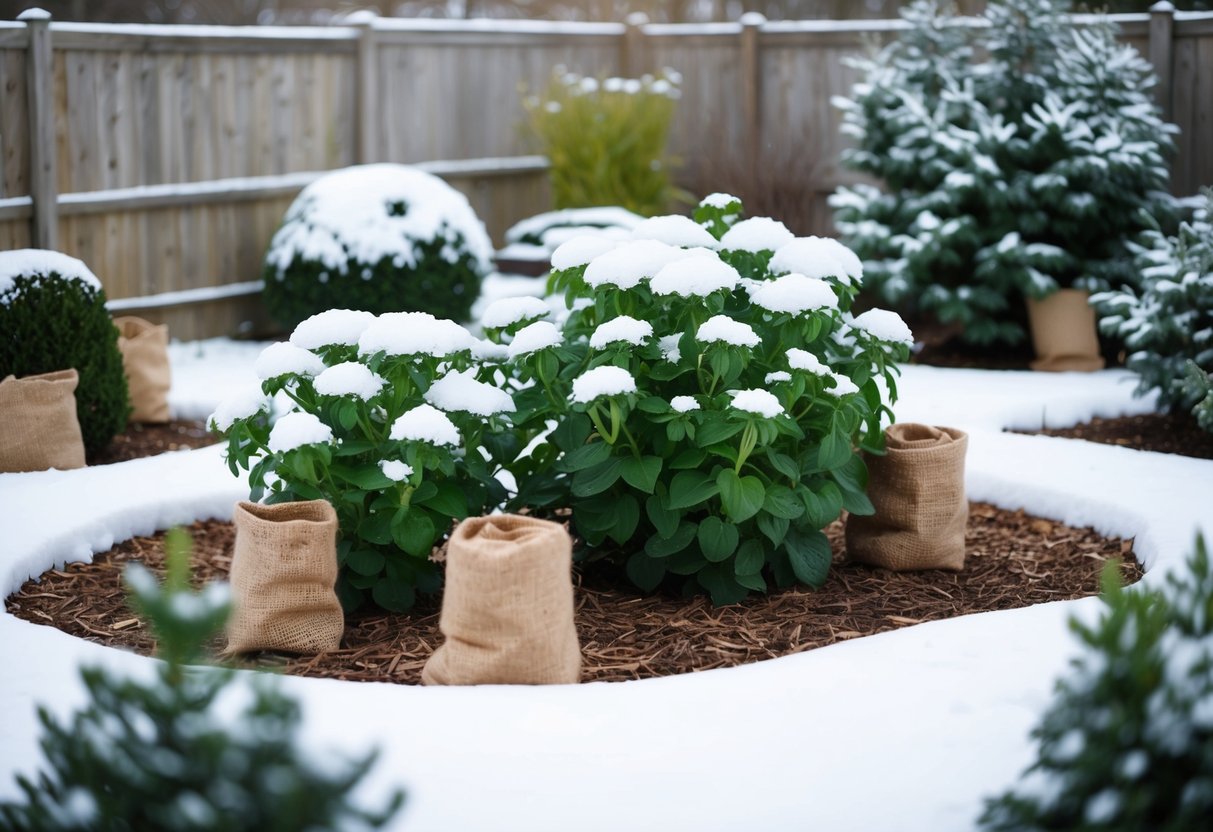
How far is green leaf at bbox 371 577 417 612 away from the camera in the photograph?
4164 mm

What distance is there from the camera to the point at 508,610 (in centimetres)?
328

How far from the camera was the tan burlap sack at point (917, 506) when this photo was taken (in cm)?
460

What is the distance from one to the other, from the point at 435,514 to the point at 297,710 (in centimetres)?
194

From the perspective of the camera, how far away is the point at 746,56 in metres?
11.7

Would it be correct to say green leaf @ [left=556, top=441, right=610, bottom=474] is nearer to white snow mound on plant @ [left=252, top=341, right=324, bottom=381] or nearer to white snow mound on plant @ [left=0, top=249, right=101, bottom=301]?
white snow mound on plant @ [left=252, top=341, right=324, bottom=381]

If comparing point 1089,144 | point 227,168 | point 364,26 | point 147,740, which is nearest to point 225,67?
point 227,168

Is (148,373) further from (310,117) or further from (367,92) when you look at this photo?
(367,92)

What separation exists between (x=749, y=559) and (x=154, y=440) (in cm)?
356

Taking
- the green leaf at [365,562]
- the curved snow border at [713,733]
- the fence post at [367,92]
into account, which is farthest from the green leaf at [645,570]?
the fence post at [367,92]

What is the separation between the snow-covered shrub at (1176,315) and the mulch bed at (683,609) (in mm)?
1857

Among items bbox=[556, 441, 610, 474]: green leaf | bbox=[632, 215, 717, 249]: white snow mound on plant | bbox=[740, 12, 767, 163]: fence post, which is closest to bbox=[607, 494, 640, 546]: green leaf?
bbox=[556, 441, 610, 474]: green leaf

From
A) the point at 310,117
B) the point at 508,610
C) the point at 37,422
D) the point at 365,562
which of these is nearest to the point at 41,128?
the point at 310,117

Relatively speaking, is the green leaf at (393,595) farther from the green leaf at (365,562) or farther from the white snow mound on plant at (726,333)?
the white snow mound on plant at (726,333)

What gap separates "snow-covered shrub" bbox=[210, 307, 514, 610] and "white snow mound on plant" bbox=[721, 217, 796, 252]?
2.91 feet
